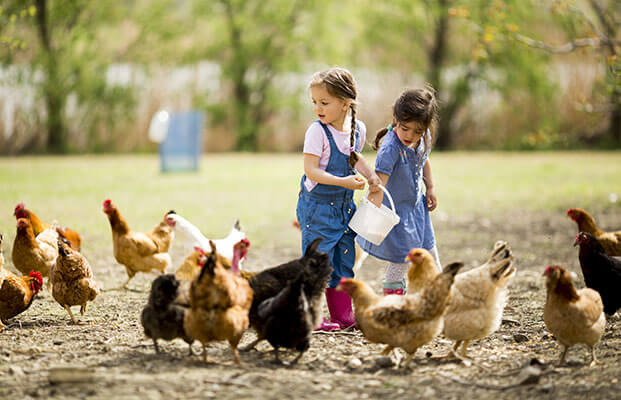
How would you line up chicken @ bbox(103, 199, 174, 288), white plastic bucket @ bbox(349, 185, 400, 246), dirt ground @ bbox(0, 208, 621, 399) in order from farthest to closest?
chicken @ bbox(103, 199, 174, 288) → white plastic bucket @ bbox(349, 185, 400, 246) → dirt ground @ bbox(0, 208, 621, 399)

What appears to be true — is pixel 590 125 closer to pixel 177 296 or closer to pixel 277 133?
pixel 177 296

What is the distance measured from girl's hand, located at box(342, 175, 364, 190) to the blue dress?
31 cm

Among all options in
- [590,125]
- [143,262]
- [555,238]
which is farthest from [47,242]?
[590,125]

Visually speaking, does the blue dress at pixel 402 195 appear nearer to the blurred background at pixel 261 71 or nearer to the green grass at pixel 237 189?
Result: the green grass at pixel 237 189

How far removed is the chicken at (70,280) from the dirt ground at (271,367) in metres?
0.20

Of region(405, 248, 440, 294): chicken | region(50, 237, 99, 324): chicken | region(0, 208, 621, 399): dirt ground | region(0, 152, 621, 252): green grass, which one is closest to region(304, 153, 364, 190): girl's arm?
region(405, 248, 440, 294): chicken

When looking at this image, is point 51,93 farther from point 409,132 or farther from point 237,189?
point 409,132

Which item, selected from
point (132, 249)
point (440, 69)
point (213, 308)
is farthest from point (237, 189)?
point (440, 69)

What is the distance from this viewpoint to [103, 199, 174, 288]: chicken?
6.20 metres

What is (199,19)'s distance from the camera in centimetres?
2347

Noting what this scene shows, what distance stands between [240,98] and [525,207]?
572 inches

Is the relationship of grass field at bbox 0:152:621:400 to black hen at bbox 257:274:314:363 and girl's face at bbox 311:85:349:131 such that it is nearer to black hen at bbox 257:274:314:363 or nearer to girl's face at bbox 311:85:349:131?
black hen at bbox 257:274:314:363

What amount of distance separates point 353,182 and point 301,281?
2.88ft

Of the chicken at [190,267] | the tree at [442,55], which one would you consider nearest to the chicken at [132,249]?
the chicken at [190,267]
